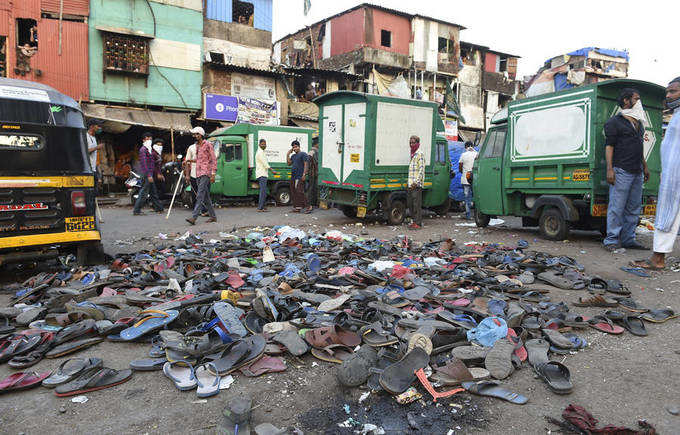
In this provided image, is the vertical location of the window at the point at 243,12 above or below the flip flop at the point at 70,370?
above

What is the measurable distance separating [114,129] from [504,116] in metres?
16.3

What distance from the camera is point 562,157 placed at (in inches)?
295

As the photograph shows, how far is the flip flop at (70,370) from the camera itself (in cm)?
248

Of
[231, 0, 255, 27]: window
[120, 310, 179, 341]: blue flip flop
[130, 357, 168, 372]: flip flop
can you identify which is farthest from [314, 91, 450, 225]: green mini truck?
[231, 0, 255, 27]: window

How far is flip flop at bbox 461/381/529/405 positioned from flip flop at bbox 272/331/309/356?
103cm

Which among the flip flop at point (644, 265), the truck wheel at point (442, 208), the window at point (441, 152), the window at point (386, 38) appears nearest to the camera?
the flip flop at point (644, 265)

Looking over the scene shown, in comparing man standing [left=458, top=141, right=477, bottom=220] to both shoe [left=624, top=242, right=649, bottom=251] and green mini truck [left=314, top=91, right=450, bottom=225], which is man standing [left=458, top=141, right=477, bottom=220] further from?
shoe [left=624, top=242, right=649, bottom=251]

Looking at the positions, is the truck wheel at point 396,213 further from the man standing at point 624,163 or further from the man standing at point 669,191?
the man standing at point 669,191

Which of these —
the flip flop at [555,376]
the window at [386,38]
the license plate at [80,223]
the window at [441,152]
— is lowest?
the flip flop at [555,376]

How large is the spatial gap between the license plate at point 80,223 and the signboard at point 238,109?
17.0m

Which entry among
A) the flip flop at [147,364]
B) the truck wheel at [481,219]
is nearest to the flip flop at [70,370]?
the flip flop at [147,364]

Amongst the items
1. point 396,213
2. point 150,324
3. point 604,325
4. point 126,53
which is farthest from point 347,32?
point 150,324

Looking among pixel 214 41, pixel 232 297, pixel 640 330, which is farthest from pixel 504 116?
pixel 214 41

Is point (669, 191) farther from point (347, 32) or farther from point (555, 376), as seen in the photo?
point (347, 32)
